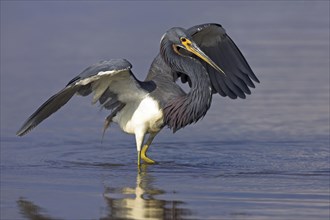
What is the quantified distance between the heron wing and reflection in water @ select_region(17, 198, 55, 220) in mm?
3454

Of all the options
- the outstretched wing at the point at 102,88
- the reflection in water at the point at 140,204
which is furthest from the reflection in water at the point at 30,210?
the outstretched wing at the point at 102,88

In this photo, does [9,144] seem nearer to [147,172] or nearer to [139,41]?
[147,172]

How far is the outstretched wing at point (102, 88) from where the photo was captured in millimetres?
9070

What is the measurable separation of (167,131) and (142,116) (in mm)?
1424

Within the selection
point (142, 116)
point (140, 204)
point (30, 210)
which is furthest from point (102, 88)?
point (30, 210)

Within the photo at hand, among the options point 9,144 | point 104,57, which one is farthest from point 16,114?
point 104,57

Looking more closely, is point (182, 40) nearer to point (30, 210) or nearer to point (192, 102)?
point (192, 102)

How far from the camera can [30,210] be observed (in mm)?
7504

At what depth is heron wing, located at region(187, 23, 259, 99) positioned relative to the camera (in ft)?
35.4

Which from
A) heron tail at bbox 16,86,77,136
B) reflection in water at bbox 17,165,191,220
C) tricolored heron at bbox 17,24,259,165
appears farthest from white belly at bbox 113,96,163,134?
reflection in water at bbox 17,165,191,220

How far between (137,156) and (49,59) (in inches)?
155

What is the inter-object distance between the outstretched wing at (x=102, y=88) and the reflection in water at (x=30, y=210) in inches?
61.2

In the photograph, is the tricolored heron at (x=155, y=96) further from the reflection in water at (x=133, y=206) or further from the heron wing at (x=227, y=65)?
the reflection in water at (x=133, y=206)

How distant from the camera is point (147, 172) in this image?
9164 mm
